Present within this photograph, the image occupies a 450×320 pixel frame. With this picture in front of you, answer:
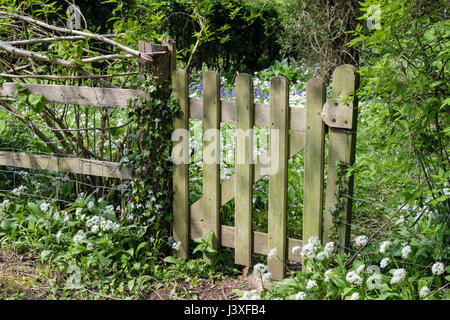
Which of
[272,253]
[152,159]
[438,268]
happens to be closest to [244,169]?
[272,253]

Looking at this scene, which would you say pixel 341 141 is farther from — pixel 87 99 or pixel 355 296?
pixel 87 99

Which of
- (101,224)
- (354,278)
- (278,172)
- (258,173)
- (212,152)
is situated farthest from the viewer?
(101,224)

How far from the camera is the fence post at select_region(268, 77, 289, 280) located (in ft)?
10.5

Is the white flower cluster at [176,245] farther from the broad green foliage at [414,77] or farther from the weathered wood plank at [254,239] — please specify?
the broad green foliage at [414,77]

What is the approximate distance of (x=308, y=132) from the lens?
314 centimetres

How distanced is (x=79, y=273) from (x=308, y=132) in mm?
1828

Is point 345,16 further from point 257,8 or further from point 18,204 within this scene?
point 18,204

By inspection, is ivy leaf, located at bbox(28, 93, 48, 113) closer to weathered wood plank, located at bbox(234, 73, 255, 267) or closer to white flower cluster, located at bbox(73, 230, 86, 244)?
white flower cluster, located at bbox(73, 230, 86, 244)

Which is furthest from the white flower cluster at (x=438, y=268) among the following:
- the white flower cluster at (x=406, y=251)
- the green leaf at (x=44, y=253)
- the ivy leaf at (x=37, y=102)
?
the ivy leaf at (x=37, y=102)

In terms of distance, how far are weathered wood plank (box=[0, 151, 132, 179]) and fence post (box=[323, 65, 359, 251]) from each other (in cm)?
154

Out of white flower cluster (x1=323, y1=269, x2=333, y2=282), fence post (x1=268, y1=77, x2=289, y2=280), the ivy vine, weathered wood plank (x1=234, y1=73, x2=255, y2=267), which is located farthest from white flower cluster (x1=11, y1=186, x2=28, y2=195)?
white flower cluster (x1=323, y1=269, x2=333, y2=282)

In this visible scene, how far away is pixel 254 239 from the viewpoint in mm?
3496

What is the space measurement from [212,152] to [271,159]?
1.46 feet

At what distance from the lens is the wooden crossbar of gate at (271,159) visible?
3047 millimetres
